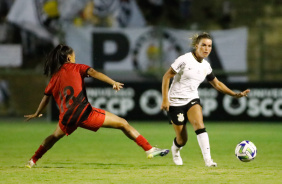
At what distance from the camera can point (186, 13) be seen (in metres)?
23.4

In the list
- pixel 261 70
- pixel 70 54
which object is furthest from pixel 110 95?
pixel 70 54

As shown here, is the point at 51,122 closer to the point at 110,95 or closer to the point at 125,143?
the point at 110,95

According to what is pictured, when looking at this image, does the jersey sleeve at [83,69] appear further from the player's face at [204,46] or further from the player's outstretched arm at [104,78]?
the player's face at [204,46]

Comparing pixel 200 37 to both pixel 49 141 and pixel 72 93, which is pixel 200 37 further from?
pixel 49 141

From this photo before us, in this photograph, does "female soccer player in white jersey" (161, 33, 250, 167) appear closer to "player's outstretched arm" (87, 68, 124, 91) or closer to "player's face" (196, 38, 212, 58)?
"player's face" (196, 38, 212, 58)

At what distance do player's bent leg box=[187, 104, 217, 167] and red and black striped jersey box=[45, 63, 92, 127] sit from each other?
5.26 feet

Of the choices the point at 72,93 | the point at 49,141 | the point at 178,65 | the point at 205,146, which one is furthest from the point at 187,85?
the point at 49,141

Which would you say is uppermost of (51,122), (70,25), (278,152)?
(70,25)

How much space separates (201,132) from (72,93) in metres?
1.97

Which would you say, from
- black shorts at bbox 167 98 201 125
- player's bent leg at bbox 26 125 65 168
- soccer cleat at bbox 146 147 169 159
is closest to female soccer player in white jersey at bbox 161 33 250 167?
black shorts at bbox 167 98 201 125

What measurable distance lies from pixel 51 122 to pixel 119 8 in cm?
455

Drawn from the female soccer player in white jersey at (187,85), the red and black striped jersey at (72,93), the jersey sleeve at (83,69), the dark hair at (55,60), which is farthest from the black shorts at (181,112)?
the dark hair at (55,60)

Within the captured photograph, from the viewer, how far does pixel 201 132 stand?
9898mm

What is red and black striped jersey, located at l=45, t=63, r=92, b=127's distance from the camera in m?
9.59
